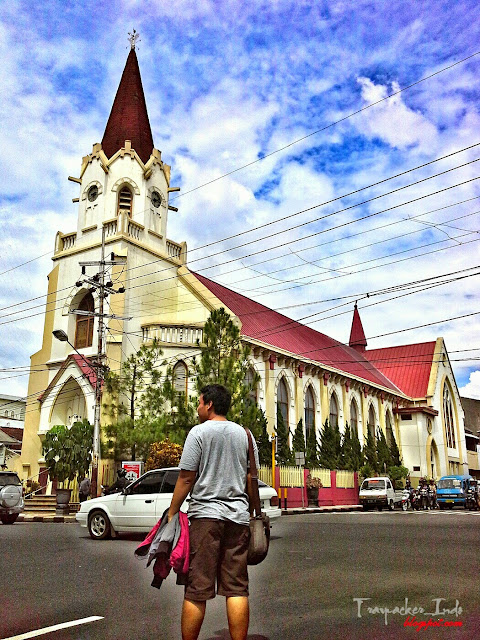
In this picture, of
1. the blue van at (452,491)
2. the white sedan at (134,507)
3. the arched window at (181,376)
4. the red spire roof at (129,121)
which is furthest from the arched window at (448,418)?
the white sedan at (134,507)

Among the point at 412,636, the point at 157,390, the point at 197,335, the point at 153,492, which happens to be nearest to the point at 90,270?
the point at 197,335

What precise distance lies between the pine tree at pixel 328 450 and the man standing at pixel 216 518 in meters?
30.9

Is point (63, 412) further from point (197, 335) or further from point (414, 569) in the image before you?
point (414, 569)

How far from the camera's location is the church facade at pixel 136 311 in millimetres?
28750

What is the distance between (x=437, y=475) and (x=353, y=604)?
157ft

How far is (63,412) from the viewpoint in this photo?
29531mm

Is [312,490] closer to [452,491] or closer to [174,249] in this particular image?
[452,491]

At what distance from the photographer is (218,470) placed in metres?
4.07

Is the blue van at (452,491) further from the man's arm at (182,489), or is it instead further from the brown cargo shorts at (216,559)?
the man's arm at (182,489)

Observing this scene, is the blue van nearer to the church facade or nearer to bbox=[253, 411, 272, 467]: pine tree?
the church facade

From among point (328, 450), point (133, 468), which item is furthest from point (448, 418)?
point (133, 468)

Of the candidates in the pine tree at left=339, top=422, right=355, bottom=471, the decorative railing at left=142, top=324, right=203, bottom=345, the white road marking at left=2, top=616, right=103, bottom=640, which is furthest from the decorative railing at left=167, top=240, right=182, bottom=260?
the white road marking at left=2, top=616, right=103, bottom=640

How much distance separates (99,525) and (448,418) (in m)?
47.5

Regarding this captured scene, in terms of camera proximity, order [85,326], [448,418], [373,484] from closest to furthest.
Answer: [85,326] < [373,484] < [448,418]
